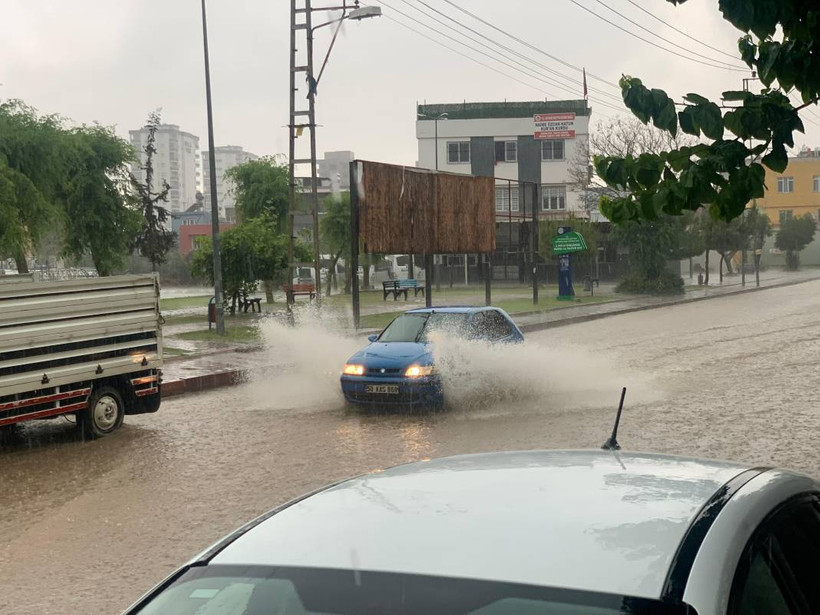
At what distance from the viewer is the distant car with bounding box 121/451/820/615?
2.14 meters

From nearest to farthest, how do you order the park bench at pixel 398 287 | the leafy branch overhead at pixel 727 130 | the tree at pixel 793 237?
the leafy branch overhead at pixel 727 130
the park bench at pixel 398 287
the tree at pixel 793 237

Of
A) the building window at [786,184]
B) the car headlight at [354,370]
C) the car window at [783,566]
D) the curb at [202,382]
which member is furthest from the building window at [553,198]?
the car window at [783,566]

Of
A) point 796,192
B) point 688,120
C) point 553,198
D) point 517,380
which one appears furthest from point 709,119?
point 796,192

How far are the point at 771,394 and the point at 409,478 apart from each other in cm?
1365

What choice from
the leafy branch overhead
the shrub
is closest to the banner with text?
the shrub

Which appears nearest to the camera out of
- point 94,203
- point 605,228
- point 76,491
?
point 76,491

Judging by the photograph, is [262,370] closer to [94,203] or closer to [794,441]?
[794,441]

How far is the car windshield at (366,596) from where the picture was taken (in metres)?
2.08

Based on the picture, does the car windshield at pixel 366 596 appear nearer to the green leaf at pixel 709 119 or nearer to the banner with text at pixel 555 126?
the green leaf at pixel 709 119

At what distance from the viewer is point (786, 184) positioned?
110 meters

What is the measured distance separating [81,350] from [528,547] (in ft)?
37.9

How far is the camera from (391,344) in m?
15.4

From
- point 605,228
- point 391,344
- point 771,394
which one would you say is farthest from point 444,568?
point 605,228

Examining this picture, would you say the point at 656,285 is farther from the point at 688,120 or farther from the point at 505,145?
the point at 688,120
